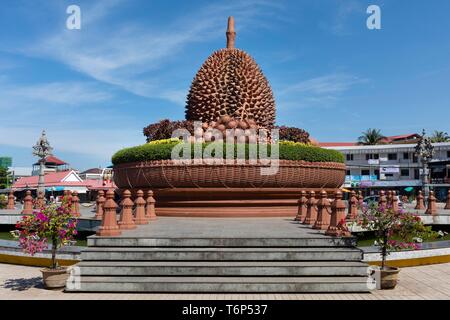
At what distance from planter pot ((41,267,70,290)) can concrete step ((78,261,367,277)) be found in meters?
0.48

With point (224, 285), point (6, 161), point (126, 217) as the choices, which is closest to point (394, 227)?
point (224, 285)

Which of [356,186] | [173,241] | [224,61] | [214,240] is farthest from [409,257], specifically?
[356,186]

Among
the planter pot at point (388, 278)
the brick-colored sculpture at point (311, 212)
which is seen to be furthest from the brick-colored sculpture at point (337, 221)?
the brick-colored sculpture at point (311, 212)

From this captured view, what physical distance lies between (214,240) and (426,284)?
435 centimetres

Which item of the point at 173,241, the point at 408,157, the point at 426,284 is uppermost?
the point at 408,157

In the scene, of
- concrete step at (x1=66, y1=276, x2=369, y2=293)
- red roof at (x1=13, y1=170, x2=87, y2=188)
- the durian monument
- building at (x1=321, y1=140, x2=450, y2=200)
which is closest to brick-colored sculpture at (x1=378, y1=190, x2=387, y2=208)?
concrete step at (x1=66, y1=276, x2=369, y2=293)

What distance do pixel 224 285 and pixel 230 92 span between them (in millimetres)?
11438

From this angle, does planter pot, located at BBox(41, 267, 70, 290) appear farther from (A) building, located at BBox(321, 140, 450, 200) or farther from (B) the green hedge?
(A) building, located at BBox(321, 140, 450, 200)

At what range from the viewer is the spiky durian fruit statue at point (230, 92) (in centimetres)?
1772

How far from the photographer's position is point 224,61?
18219 mm

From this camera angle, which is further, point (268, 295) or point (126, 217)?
point (126, 217)

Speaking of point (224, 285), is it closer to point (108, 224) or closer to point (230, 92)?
point (108, 224)

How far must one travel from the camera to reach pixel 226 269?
310 inches

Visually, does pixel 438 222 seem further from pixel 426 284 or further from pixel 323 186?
pixel 426 284
